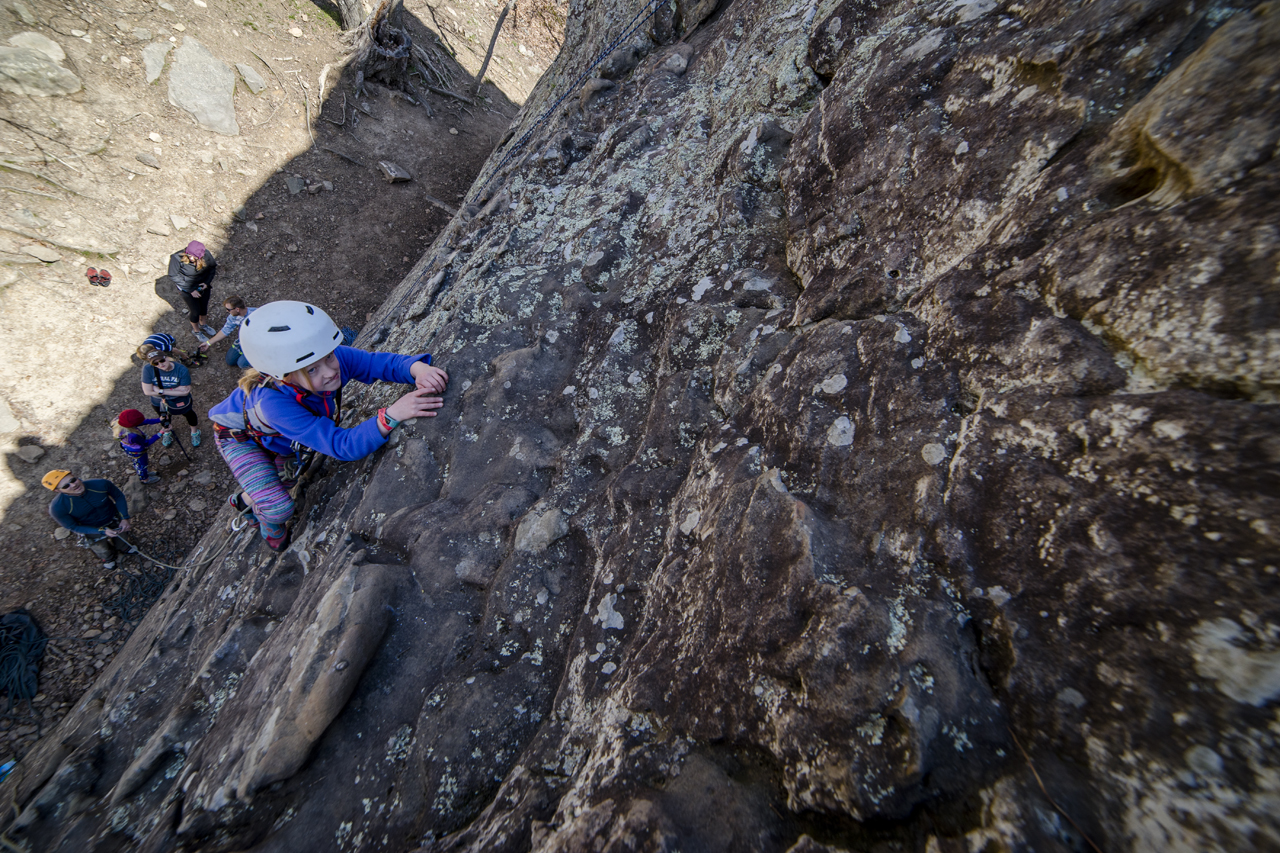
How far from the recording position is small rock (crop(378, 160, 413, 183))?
36.2 feet

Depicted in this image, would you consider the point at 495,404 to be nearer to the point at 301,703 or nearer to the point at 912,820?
the point at 301,703

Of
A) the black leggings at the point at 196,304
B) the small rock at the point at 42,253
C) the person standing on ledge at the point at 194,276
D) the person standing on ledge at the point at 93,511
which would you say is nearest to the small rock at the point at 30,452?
the person standing on ledge at the point at 93,511

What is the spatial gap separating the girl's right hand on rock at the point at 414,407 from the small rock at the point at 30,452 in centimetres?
693

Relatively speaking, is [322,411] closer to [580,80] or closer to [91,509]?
[91,509]

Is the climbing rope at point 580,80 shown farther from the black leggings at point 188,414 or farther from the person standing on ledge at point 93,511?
the person standing on ledge at point 93,511

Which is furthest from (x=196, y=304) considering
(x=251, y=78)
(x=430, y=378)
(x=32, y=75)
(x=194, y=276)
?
(x=430, y=378)

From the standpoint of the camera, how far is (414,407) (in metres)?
3.71

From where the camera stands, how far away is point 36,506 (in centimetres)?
657

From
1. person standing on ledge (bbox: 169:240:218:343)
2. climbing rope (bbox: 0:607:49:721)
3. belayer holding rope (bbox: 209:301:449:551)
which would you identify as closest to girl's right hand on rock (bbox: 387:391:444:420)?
belayer holding rope (bbox: 209:301:449:551)

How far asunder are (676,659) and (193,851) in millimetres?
2649

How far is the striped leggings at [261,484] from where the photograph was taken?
3.97 metres

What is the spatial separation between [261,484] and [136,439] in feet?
15.5

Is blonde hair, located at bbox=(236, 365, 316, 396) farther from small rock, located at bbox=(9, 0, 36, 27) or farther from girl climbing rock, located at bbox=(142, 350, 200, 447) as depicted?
small rock, located at bbox=(9, 0, 36, 27)

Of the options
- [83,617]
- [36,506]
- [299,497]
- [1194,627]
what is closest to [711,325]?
[1194,627]
